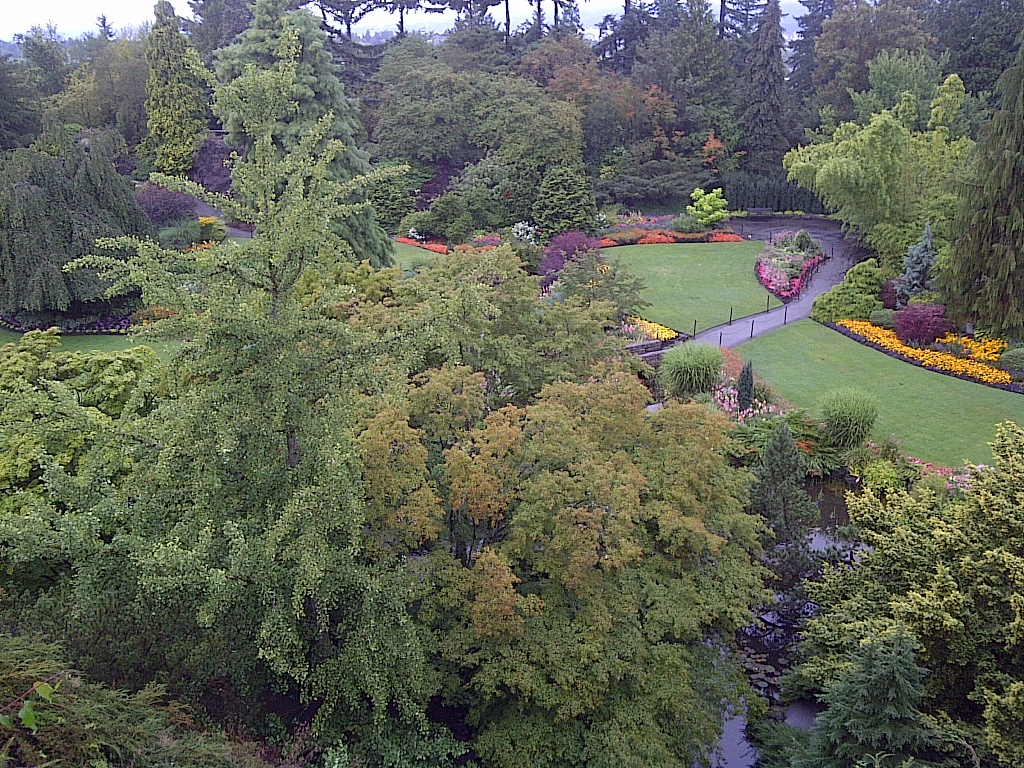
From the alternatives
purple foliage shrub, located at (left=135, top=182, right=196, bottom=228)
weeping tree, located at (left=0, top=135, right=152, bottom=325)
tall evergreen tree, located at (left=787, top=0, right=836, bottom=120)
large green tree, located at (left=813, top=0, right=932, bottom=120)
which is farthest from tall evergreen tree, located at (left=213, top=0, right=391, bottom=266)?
tall evergreen tree, located at (left=787, top=0, right=836, bottom=120)

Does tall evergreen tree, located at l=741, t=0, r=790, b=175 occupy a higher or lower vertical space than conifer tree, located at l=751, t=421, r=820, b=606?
higher

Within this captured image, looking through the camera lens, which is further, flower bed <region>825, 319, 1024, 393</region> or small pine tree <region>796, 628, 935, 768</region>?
flower bed <region>825, 319, 1024, 393</region>

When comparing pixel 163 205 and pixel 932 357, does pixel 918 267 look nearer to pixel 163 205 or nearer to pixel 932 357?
pixel 932 357

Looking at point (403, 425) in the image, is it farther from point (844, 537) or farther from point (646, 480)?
point (844, 537)

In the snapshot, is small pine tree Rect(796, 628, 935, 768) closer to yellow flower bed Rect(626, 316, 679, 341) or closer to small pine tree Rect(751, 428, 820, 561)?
small pine tree Rect(751, 428, 820, 561)

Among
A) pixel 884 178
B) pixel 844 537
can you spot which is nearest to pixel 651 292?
pixel 884 178

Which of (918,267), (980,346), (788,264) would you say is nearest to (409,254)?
(788,264)
